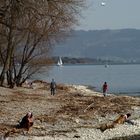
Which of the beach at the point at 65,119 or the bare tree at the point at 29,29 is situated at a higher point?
the bare tree at the point at 29,29

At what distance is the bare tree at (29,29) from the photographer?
35044mm

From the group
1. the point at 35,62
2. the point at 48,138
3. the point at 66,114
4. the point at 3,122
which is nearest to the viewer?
the point at 48,138

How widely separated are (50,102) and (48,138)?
14677 mm

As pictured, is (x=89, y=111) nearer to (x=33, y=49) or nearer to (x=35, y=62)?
Answer: (x=33, y=49)

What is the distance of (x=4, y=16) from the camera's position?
120 feet

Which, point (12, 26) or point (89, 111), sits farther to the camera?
point (12, 26)

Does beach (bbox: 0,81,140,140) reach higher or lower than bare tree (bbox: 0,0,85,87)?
lower

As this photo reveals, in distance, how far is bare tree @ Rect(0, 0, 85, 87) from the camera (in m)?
35.0

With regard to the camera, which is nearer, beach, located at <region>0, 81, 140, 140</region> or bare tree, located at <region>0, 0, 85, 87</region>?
beach, located at <region>0, 81, 140, 140</region>

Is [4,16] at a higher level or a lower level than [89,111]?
higher

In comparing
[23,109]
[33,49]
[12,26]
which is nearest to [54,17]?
[12,26]

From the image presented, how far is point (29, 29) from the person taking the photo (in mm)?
42094

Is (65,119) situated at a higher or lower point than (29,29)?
lower

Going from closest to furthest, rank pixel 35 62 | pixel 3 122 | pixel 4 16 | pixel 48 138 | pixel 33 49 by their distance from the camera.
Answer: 1. pixel 48 138
2. pixel 3 122
3. pixel 4 16
4. pixel 33 49
5. pixel 35 62
